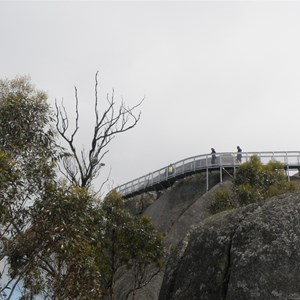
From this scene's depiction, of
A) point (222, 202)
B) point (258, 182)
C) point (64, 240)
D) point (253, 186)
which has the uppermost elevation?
point (258, 182)

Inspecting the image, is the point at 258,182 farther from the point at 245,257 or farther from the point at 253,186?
the point at 245,257

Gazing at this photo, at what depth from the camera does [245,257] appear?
786 cm

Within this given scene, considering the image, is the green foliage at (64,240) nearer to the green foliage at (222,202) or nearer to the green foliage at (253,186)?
the green foliage at (253,186)

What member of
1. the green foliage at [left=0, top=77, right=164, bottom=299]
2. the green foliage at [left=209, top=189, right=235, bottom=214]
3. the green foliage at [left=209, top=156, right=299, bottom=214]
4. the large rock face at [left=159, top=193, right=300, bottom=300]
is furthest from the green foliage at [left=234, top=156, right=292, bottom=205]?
the large rock face at [left=159, top=193, right=300, bottom=300]

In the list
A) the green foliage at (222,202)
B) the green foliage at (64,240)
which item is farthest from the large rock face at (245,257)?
the green foliage at (222,202)

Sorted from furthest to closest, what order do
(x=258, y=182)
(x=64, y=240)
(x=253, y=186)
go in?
(x=258, y=182)
(x=253, y=186)
(x=64, y=240)

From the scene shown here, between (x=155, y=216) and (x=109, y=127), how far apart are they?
66.7 ft

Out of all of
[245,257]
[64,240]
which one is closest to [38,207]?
[64,240]

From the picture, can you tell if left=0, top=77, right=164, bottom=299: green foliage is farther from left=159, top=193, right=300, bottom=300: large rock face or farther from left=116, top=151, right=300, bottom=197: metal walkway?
left=116, top=151, right=300, bottom=197: metal walkway

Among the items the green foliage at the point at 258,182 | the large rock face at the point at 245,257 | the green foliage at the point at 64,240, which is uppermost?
the green foliage at the point at 258,182

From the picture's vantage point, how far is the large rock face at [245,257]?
748 centimetres

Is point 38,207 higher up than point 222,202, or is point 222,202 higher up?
point 222,202

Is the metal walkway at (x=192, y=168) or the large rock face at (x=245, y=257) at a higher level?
the metal walkway at (x=192, y=168)

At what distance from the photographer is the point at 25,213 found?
14.3 meters
